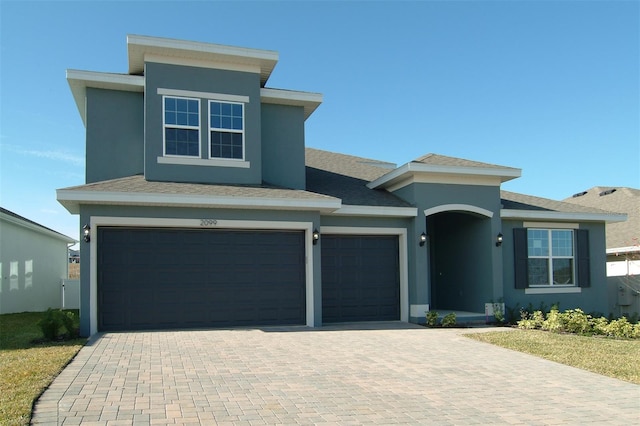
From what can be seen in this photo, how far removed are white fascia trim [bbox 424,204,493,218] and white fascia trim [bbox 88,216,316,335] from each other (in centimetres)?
361

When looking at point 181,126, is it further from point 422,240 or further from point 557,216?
point 557,216

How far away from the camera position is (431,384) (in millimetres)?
7367

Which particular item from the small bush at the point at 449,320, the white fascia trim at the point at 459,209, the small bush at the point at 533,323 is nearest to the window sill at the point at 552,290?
the small bush at the point at 533,323

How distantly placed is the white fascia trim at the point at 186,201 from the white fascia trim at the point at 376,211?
0.82 m

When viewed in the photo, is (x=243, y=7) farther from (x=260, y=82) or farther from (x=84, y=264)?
(x=84, y=264)

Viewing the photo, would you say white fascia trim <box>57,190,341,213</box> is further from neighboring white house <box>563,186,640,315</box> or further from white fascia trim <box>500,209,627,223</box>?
neighboring white house <box>563,186,640,315</box>

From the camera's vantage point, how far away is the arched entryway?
1517cm

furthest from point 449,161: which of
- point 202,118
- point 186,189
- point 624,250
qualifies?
point 624,250

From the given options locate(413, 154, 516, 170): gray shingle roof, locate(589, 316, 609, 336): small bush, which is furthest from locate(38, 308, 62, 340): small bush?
locate(589, 316, 609, 336): small bush

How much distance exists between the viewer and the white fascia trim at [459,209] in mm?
14714

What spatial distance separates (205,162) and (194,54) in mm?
2770

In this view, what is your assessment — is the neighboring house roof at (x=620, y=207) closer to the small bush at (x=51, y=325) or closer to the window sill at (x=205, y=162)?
the window sill at (x=205, y=162)

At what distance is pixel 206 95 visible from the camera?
45.5 feet

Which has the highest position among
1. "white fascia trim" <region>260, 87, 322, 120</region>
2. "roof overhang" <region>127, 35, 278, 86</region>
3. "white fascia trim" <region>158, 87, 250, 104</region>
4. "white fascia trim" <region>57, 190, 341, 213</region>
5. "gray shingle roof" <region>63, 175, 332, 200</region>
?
"roof overhang" <region>127, 35, 278, 86</region>
